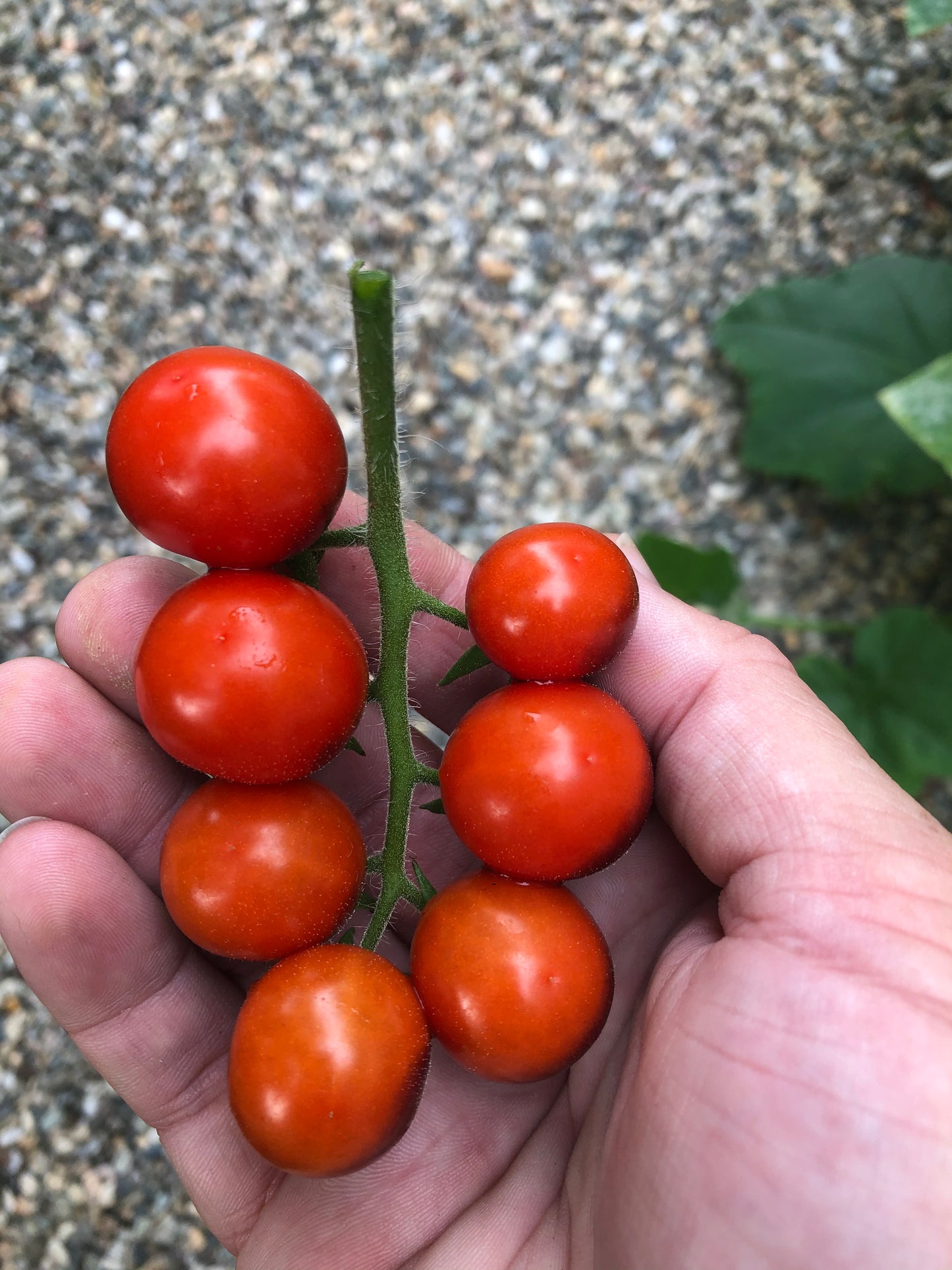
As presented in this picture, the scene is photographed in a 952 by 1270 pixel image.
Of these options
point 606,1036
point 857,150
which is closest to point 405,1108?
point 606,1036

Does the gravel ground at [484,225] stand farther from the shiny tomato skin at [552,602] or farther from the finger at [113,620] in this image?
the shiny tomato skin at [552,602]

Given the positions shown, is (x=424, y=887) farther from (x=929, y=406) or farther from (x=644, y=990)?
(x=929, y=406)

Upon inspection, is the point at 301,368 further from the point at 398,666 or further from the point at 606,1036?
the point at 606,1036

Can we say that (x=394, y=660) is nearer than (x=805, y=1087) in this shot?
No

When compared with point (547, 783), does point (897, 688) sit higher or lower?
lower

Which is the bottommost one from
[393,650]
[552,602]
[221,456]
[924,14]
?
[393,650]

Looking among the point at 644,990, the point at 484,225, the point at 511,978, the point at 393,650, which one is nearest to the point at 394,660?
the point at 393,650
